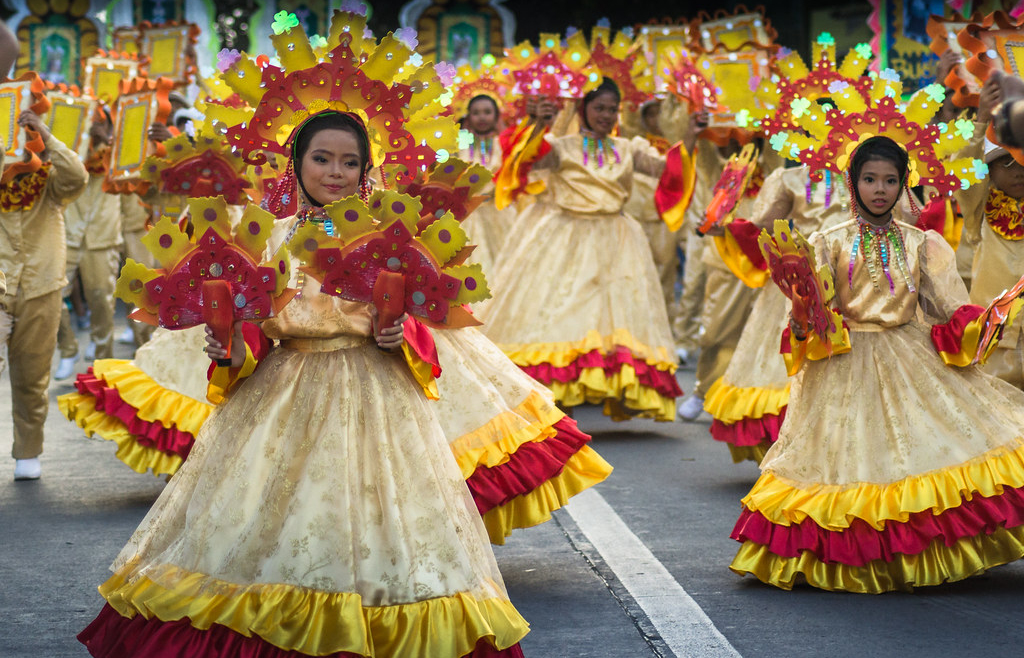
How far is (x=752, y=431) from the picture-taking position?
25.3 feet

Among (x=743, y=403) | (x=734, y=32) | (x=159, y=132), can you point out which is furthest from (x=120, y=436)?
(x=734, y=32)

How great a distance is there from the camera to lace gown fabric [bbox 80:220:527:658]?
383 centimetres

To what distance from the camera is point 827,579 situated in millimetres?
5387

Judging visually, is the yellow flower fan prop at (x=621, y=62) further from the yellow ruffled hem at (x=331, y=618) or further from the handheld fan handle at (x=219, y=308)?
the yellow ruffled hem at (x=331, y=618)

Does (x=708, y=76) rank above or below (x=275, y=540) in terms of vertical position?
above

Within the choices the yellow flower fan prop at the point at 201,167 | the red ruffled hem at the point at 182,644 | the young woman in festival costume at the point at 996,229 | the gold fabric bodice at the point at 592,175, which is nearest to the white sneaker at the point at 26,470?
the yellow flower fan prop at the point at 201,167

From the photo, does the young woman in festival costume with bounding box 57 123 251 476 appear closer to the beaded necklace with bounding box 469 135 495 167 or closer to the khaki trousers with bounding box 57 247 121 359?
the khaki trousers with bounding box 57 247 121 359

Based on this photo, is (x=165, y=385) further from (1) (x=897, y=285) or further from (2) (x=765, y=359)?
(1) (x=897, y=285)

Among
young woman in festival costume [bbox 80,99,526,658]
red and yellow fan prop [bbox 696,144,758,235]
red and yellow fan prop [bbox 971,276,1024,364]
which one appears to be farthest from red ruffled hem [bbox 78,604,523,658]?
red and yellow fan prop [bbox 696,144,758,235]

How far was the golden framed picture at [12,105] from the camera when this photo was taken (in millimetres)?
6828

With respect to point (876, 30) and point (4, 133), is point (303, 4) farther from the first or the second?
point (4, 133)

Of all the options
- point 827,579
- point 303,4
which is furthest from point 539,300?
point 303,4

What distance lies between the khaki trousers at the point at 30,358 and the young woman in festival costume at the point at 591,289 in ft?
9.70

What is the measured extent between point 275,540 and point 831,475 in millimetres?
2382
